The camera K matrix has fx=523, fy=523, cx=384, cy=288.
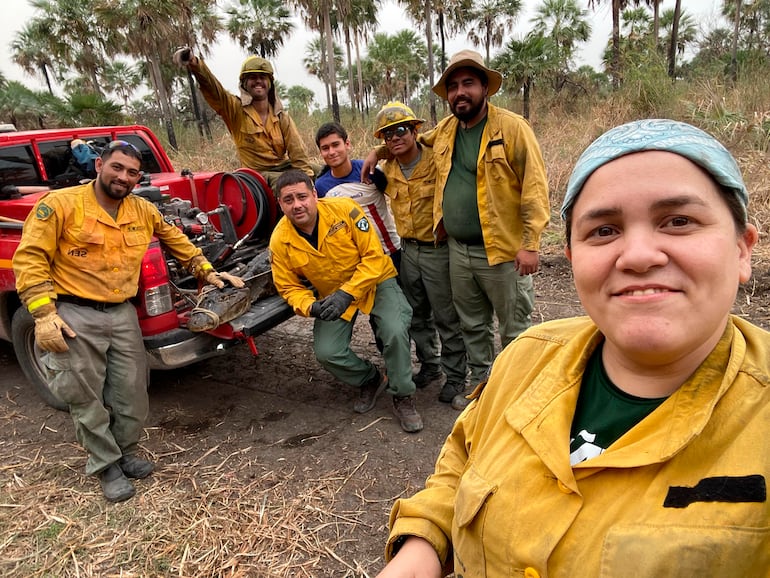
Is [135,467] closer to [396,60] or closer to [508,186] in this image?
[508,186]

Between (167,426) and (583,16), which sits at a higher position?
(583,16)

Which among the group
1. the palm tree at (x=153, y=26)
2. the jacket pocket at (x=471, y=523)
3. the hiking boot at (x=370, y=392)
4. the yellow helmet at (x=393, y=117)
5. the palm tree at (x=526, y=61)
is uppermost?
the palm tree at (x=153, y=26)

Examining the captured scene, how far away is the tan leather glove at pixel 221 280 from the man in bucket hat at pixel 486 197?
1.43 meters

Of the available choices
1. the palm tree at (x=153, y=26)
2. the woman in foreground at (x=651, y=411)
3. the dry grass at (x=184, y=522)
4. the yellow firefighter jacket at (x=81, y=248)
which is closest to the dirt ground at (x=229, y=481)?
the dry grass at (x=184, y=522)

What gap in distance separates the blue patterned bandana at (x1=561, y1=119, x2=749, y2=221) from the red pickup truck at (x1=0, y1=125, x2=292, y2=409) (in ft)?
9.45

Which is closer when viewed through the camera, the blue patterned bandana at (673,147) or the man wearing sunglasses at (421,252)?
the blue patterned bandana at (673,147)

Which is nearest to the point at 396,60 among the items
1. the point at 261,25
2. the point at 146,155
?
the point at 261,25

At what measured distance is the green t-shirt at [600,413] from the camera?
3.40 feet

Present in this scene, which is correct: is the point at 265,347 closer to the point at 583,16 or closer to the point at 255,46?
the point at 583,16

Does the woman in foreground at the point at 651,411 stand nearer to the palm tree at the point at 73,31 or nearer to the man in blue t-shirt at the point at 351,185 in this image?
the man in blue t-shirt at the point at 351,185

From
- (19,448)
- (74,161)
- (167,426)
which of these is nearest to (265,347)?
(167,426)

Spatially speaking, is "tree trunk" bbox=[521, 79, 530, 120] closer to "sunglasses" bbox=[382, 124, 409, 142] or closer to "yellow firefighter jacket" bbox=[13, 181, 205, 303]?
"sunglasses" bbox=[382, 124, 409, 142]

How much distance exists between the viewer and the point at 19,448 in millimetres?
3643

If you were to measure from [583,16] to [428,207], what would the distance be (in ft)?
85.7
